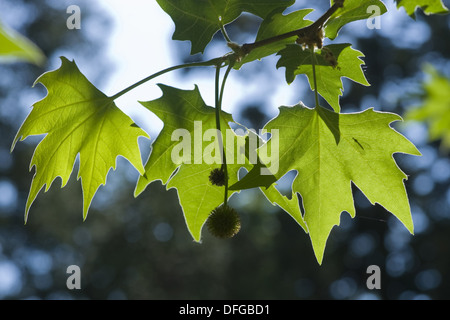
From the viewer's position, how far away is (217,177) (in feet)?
5.84

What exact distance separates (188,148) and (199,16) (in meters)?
0.45

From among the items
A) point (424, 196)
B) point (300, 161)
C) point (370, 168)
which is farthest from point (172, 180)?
point (424, 196)

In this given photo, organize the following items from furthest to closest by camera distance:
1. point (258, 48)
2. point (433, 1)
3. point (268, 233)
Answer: point (268, 233)
point (258, 48)
point (433, 1)

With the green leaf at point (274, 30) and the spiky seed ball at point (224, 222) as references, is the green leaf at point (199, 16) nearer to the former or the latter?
the green leaf at point (274, 30)

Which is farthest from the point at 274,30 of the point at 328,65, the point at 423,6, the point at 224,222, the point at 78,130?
the point at 78,130

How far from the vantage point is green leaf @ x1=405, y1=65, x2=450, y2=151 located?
101cm

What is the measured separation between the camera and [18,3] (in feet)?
69.5

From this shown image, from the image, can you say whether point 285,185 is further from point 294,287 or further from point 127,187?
point 127,187

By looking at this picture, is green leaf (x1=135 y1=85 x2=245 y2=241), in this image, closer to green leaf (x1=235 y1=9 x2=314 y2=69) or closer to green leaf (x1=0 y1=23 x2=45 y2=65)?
green leaf (x1=235 y1=9 x2=314 y2=69)

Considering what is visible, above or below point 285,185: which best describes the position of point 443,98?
below

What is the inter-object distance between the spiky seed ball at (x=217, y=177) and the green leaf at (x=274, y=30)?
1.17 ft

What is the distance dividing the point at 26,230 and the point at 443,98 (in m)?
22.0

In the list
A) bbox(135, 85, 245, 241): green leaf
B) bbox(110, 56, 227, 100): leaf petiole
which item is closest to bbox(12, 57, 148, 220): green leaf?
bbox(135, 85, 245, 241): green leaf

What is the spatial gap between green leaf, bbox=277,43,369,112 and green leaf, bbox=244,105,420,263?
0.09 metres
